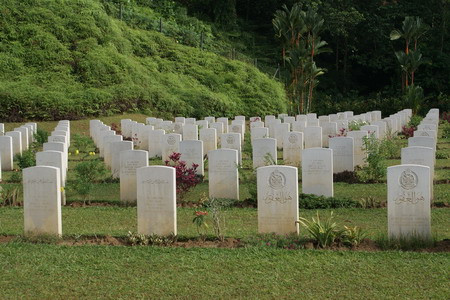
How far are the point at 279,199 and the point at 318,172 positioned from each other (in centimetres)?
317

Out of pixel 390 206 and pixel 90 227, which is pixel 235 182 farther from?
pixel 390 206

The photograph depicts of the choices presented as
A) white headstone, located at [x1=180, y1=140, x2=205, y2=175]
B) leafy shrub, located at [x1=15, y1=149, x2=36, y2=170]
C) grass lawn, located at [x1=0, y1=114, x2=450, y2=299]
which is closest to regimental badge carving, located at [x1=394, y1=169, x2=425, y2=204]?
grass lawn, located at [x1=0, y1=114, x2=450, y2=299]

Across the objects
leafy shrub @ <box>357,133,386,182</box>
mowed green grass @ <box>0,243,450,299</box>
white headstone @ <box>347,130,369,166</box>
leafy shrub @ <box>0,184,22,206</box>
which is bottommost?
mowed green grass @ <box>0,243,450,299</box>

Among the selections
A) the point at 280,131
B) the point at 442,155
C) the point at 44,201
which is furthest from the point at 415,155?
the point at 280,131

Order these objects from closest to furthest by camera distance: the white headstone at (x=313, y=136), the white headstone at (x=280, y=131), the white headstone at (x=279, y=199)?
the white headstone at (x=279, y=199) < the white headstone at (x=313, y=136) < the white headstone at (x=280, y=131)

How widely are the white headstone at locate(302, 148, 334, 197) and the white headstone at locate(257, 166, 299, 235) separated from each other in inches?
120

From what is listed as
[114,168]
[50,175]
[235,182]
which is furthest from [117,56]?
[50,175]

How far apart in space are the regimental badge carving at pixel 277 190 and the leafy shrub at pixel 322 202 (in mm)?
2460

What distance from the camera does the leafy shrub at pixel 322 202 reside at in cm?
1238

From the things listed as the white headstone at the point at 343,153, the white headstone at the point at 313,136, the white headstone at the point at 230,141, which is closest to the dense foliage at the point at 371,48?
the white headstone at the point at 313,136

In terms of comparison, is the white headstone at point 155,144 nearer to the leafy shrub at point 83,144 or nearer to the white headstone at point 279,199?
the leafy shrub at point 83,144

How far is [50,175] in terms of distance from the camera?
394 inches

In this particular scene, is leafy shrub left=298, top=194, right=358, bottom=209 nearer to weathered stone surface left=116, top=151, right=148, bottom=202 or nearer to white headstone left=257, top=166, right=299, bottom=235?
white headstone left=257, top=166, right=299, bottom=235

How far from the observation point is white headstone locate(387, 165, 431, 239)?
30.8ft
